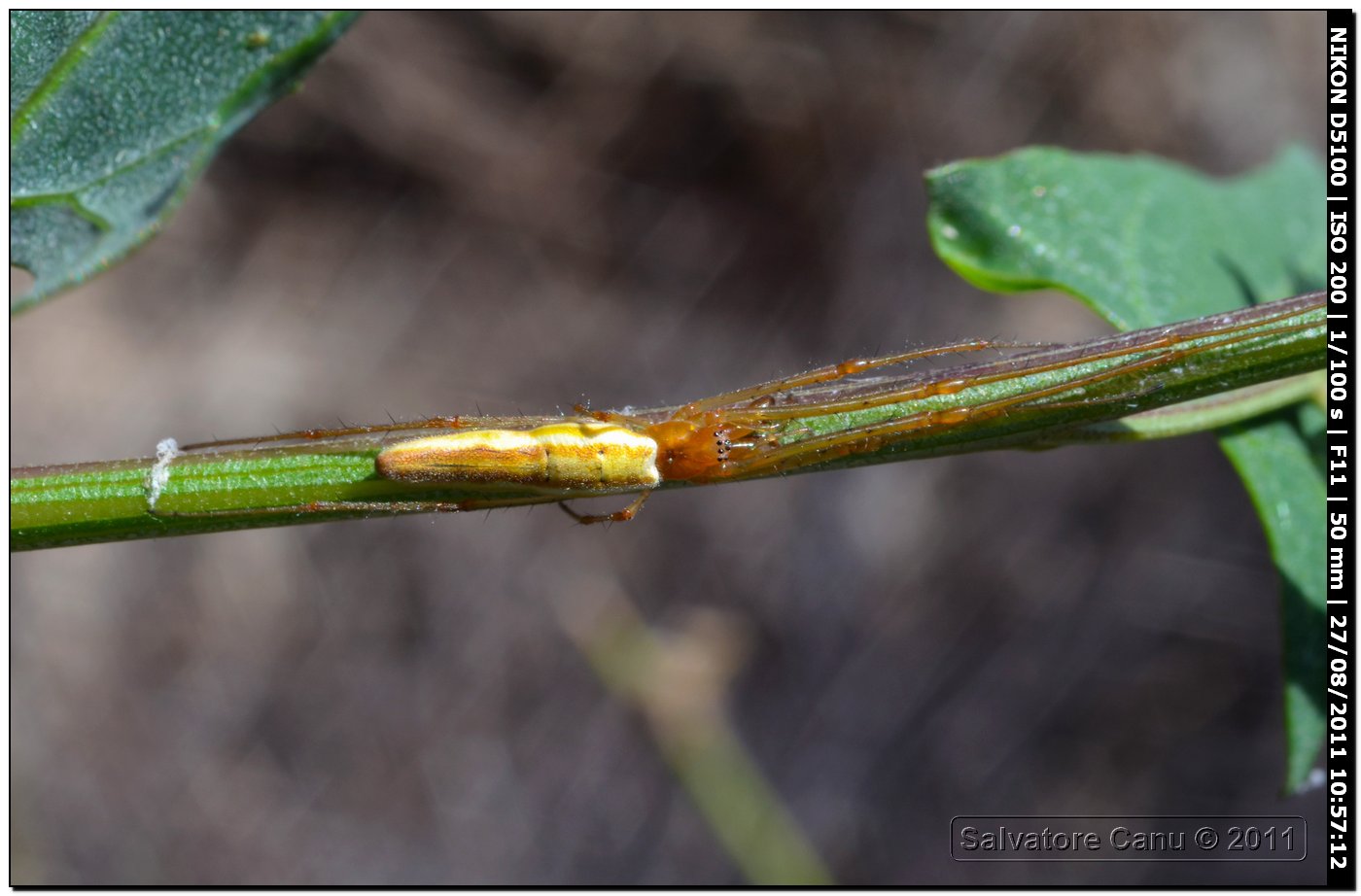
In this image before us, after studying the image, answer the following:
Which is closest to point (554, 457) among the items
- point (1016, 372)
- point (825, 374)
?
point (825, 374)

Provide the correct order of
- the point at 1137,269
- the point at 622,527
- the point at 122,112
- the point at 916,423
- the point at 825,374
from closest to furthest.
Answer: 1. the point at 916,423
2. the point at 122,112
3. the point at 825,374
4. the point at 1137,269
5. the point at 622,527

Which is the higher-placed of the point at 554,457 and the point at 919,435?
the point at 554,457

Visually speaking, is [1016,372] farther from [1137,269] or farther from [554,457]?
[554,457]

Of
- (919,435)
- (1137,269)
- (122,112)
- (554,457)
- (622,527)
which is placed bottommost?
(919,435)

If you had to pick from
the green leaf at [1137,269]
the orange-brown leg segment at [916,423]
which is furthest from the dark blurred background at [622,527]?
the orange-brown leg segment at [916,423]

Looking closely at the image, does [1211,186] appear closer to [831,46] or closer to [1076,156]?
[1076,156]

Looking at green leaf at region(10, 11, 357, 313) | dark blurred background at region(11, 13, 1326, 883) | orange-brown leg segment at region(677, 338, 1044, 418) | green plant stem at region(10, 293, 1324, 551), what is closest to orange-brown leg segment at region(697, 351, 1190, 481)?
green plant stem at region(10, 293, 1324, 551)

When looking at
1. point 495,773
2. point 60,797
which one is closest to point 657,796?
point 495,773

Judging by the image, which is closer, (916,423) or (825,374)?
(916,423)
